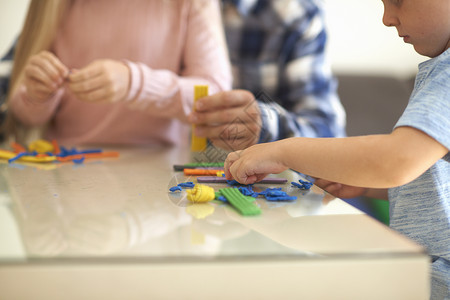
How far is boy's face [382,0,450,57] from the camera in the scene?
1.88 ft

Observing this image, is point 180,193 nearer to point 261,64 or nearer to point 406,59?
point 261,64

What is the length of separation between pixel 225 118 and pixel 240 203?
35 centimetres

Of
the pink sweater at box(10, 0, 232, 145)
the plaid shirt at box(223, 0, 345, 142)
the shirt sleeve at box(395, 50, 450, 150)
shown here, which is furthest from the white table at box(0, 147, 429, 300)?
the plaid shirt at box(223, 0, 345, 142)

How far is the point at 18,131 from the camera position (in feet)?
4.03

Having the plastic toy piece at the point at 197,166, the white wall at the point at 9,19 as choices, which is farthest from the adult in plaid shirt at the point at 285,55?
the white wall at the point at 9,19

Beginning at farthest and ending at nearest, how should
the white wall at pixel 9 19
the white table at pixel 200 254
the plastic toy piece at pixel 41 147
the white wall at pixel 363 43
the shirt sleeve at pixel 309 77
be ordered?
the white wall at pixel 363 43
the white wall at pixel 9 19
the shirt sleeve at pixel 309 77
the plastic toy piece at pixel 41 147
the white table at pixel 200 254

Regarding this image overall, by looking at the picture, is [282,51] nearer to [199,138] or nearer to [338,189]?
[199,138]

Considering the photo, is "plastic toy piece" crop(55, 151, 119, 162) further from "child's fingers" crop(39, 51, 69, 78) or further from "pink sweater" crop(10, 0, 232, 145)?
"pink sweater" crop(10, 0, 232, 145)

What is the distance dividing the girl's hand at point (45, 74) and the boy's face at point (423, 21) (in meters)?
0.64

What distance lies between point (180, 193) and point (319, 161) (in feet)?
0.55

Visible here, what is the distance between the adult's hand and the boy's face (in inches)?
Answer: 11.7

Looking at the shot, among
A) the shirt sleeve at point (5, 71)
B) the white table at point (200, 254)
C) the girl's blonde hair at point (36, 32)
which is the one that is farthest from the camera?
the shirt sleeve at point (5, 71)

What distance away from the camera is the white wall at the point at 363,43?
2.12 meters

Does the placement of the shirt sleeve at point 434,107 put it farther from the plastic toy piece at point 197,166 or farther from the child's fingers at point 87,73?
the child's fingers at point 87,73
